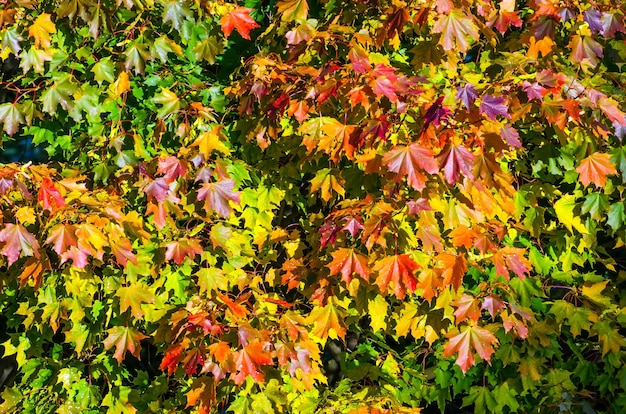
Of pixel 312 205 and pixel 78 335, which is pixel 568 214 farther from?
pixel 78 335

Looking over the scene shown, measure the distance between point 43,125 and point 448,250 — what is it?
2.27 m

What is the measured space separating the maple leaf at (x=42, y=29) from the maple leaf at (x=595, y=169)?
8.35 feet

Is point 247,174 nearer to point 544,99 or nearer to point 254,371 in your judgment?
point 254,371

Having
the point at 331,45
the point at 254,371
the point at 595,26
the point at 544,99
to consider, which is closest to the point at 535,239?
the point at 544,99

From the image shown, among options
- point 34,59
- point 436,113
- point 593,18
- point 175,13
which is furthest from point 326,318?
point 34,59

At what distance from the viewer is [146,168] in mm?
3135

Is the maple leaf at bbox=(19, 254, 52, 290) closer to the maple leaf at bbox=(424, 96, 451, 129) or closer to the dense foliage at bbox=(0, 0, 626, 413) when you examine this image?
the dense foliage at bbox=(0, 0, 626, 413)

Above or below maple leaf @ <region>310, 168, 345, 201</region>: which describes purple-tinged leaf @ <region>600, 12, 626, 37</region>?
above

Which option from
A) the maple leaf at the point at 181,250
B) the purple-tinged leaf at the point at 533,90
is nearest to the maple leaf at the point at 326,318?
the maple leaf at the point at 181,250

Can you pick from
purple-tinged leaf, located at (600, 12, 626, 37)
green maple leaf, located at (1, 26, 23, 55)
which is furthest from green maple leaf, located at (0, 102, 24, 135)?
purple-tinged leaf, located at (600, 12, 626, 37)

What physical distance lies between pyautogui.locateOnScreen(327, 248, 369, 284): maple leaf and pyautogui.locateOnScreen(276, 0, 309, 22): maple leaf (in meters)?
1.22

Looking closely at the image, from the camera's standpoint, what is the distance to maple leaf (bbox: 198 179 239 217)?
9.59 feet

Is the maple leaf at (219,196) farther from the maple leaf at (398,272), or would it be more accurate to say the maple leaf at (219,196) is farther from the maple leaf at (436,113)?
the maple leaf at (436,113)

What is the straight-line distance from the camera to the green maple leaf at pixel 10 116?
325cm
